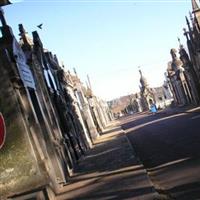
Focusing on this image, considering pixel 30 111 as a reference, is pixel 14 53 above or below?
above

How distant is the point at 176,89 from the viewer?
7519 cm

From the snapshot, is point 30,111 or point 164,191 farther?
point 30,111

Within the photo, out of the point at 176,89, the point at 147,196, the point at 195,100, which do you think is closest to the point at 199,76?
the point at 195,100

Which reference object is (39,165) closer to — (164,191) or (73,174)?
(164,191)

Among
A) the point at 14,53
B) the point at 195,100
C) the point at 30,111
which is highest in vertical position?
the point at 14,53

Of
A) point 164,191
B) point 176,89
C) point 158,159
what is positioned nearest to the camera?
point 164,191

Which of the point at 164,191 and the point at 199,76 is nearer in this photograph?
the point at 164,191

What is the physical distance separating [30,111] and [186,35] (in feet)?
143

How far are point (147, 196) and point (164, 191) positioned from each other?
914mm

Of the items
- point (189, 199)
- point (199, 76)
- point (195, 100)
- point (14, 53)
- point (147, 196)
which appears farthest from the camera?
point (195, 100)

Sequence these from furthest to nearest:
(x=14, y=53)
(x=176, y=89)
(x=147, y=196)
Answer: (x=176, y=89), (x=14, y=53), (x=147, y=196)

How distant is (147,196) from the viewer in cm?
908

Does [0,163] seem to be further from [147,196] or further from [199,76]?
[199,76]

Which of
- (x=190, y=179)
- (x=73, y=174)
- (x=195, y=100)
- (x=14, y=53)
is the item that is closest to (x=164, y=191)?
(x=190, y=179)
